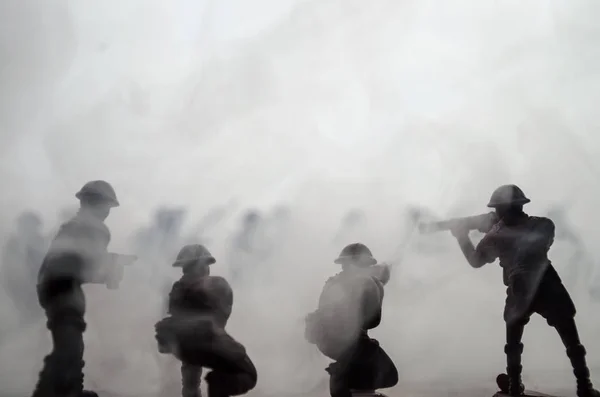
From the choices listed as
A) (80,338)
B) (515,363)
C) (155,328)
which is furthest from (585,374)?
(80,338)

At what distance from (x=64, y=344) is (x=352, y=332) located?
10.0ft

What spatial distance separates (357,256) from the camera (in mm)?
6324

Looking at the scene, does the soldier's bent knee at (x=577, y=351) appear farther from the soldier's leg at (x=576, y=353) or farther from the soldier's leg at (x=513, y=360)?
the soldier's leg at (x=513, y=360)

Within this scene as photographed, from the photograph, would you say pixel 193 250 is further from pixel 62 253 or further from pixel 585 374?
pixel 585 374

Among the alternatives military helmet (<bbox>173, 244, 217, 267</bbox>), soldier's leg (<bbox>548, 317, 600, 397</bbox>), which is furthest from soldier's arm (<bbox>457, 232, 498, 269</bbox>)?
military helmet (<bbox>173, 244, 217, 267</bbox>)

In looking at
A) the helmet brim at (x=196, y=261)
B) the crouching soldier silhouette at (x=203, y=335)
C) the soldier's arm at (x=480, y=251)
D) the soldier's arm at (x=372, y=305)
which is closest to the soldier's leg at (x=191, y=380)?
the crouching soldier silhouette at (x=203, y=335)

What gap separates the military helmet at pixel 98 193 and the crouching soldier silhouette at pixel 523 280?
14.9ft

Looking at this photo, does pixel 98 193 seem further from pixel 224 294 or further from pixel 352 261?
pixel 352 261

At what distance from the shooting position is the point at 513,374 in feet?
18.5

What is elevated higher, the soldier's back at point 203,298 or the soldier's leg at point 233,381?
the soldier's back at point 203,298

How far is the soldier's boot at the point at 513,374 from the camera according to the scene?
5621 mm

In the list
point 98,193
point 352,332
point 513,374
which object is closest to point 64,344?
point 98,193

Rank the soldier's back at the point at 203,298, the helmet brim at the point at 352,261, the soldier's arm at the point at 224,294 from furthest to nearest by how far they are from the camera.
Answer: the helmet brim at the point at 352,261 < the soldier's arm at the point at 224,294 < the soldier's back at the point at 203,298

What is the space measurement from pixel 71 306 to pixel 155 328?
0.99 meters
